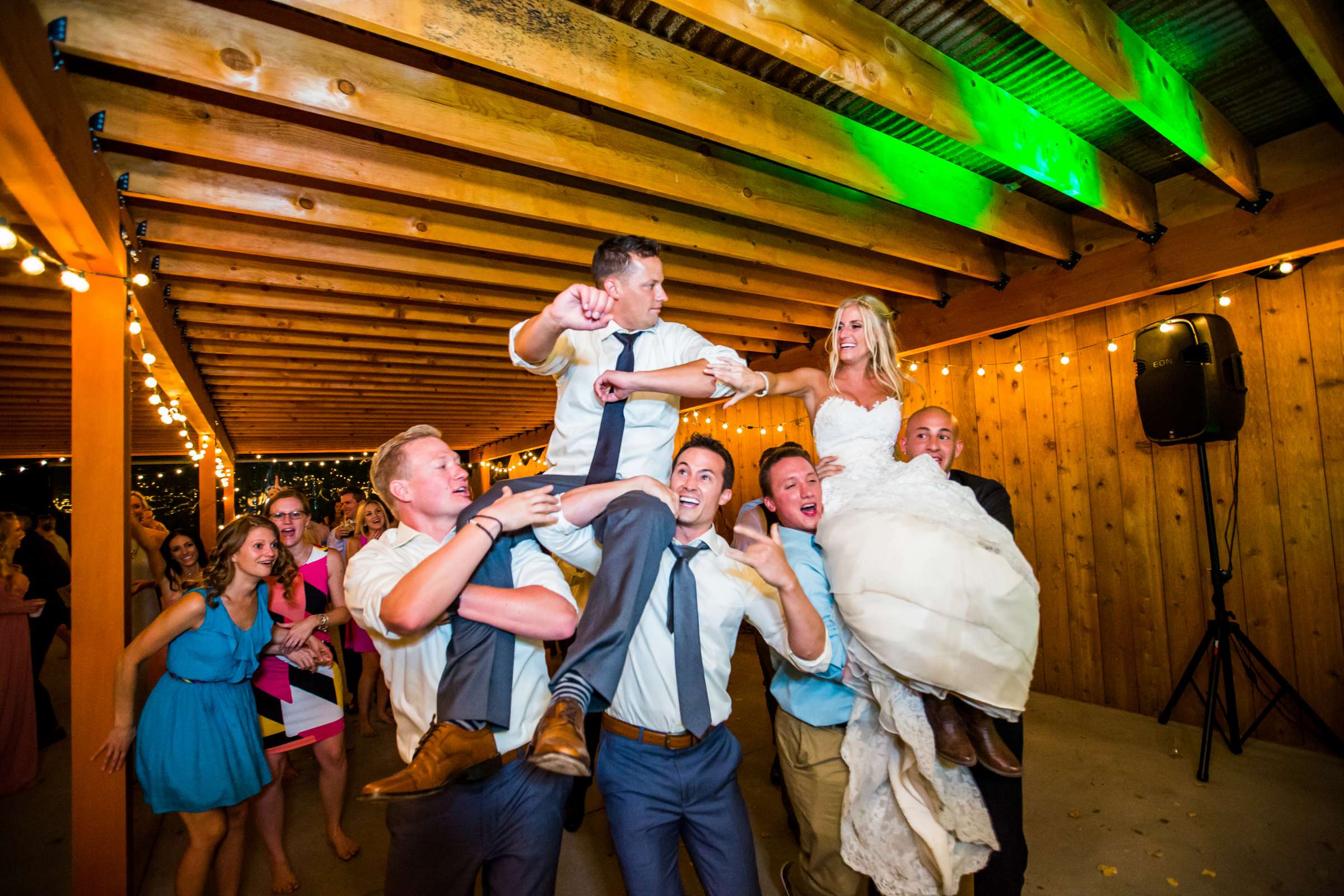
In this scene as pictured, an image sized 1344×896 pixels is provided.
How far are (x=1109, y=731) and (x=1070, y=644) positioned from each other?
0.73 metres

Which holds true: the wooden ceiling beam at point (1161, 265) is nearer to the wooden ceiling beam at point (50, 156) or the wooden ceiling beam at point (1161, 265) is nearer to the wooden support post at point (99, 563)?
the wooden ceiling beam at point (50, 156)

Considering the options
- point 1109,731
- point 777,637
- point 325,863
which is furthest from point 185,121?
point 1109,731

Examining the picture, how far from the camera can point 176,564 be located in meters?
4.17

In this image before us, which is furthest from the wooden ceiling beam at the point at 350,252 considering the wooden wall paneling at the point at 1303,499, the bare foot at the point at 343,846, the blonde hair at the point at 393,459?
the wooden wall paneling at the point at 1303,499

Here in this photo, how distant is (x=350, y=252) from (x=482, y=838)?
11.0 feet

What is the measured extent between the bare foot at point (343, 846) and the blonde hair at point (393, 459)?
2.10m

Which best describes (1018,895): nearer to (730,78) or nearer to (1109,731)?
(1109,731)

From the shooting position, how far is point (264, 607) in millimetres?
2645

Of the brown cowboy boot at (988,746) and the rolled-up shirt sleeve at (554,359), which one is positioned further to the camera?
the rolled-up shirt sleeve at (554,359)

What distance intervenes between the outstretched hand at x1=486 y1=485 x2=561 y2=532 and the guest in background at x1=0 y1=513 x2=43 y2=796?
13.5 ft

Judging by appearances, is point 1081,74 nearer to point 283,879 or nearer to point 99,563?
point 99,563

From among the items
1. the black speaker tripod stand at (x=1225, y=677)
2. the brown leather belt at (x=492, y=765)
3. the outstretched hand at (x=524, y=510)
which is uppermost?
the outstretched hand at (x=524, y=510)

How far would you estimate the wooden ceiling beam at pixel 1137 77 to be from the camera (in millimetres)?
2023

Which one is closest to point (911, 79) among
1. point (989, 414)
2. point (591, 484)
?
point (591, 484)
